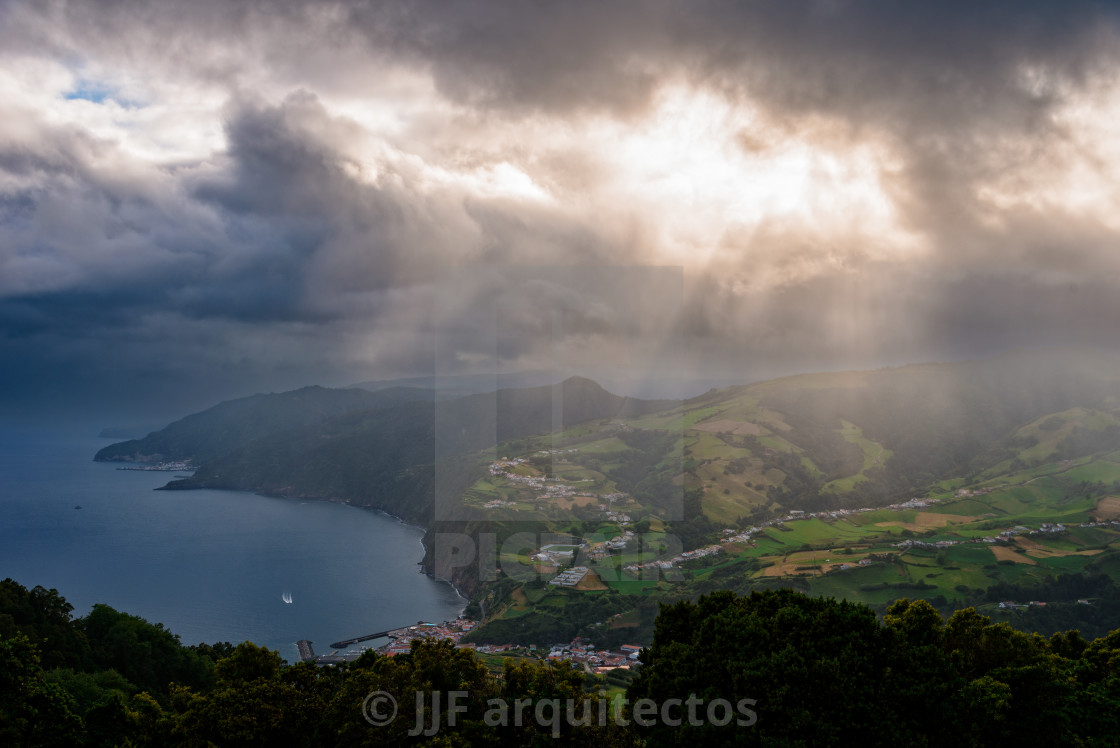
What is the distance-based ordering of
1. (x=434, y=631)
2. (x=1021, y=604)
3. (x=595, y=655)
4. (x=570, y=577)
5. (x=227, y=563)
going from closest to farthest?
(x=595, y=655), (x=1021, y=604), (x=434, y=631), (x=570, y=577), (x=227, y=563)

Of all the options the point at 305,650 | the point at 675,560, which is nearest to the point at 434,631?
the point at 305,650

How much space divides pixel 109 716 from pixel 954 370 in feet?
575

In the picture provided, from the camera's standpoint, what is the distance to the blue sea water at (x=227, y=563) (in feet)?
179

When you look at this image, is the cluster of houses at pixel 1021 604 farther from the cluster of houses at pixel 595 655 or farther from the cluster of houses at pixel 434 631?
the cluster of houses at pixel 434 631

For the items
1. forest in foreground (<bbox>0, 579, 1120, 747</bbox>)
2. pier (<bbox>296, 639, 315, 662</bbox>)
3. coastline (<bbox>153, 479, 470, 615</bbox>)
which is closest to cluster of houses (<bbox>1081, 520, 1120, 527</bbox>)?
coastline (<bbox>153, 479, 470, 615</bbox>)

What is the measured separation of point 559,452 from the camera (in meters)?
83.1

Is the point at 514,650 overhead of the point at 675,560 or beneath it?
beneath

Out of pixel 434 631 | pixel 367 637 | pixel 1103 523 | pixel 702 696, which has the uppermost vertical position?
pixel 702 696

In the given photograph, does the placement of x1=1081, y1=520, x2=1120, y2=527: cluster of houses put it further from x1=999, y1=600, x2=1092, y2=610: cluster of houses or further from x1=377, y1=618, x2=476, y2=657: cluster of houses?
x1=377, y1=618, x2=476, y2=657: cluster of houses

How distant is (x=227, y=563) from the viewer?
72.4 meters

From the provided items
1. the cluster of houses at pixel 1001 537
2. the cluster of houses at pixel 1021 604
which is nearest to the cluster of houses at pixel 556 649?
the cluster of houses at pixel 1021 604

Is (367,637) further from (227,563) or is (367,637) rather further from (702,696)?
(702,696)

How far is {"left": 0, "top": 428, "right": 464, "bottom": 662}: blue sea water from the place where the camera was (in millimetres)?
54500

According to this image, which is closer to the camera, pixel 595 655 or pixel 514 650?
pixel 595 655
